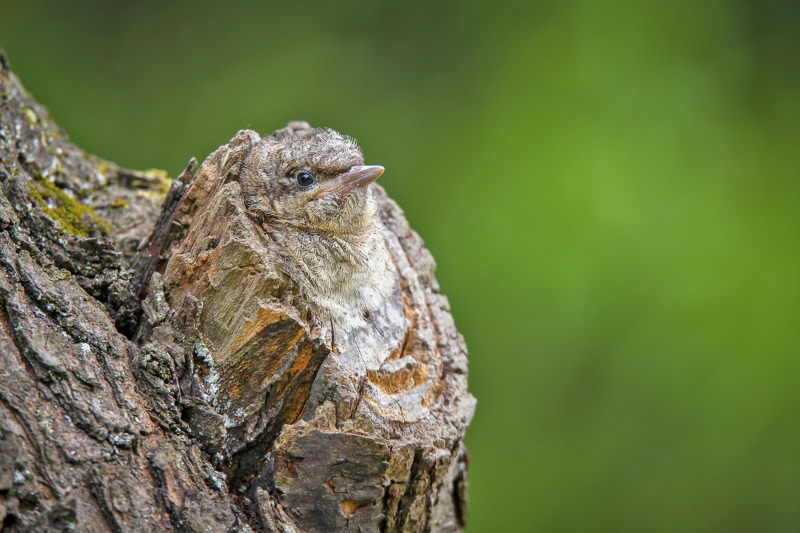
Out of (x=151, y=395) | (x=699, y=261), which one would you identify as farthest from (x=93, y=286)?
(x=699, y=261)

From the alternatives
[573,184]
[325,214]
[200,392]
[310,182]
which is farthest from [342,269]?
[573,184]

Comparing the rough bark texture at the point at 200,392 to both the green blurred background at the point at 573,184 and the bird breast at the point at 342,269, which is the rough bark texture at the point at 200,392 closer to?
the bird breast at the point at 342,269

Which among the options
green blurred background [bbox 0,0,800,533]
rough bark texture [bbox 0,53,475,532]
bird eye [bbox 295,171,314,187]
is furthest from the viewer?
green blurred background [bbox 0,0,800,533]

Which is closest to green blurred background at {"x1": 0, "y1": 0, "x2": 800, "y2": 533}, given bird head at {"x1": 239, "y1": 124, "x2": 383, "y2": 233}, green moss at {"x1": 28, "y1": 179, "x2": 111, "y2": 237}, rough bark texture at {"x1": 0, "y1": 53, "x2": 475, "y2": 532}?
green moss at {"x1": 28, "y1": 179, "x2": 111, "y2": 237}

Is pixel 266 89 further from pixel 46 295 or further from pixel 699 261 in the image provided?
pixel 699 261

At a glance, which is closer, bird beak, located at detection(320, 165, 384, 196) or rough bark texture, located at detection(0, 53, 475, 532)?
rough bark texture, located at detection(0, 53, 475, 532)

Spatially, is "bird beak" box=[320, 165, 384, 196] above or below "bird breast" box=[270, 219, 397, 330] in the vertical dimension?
above

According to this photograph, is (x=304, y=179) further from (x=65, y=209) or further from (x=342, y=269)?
(x=65, y=209)

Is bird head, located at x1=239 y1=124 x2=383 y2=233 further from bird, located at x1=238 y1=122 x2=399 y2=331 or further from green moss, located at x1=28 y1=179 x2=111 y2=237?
green moss, located at x1=28 y1=179 x2=111 y2=237
